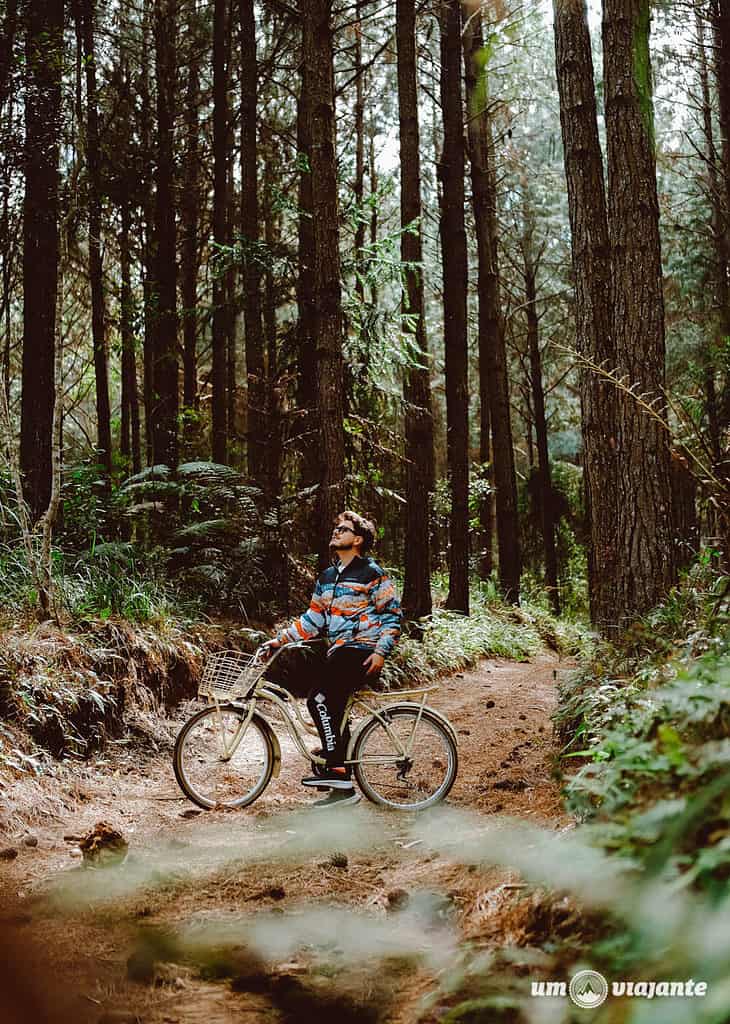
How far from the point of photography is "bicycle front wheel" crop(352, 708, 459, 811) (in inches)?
238

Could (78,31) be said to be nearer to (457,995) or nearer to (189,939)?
(189,939)

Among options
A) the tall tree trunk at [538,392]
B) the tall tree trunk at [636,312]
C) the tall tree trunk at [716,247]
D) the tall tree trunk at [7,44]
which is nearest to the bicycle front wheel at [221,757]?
the tall tree trunk at [636,312]

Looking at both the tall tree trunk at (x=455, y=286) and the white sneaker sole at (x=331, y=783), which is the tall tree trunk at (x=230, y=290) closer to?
the tall tree trunk at (x=455, y=286)

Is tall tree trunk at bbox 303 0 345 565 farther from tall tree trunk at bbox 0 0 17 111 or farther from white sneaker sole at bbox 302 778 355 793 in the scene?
white sneaker sole at bbox 302 778 355 793

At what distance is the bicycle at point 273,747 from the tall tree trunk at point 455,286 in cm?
929

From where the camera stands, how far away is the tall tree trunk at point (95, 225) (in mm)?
10961

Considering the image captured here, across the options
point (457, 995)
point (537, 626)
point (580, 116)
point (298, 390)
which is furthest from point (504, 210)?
point (457, 995)

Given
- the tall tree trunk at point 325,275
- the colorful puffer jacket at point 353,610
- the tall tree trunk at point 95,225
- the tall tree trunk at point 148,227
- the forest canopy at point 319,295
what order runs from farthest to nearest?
the tall tree trunk at point 148,227 < the tall tree trunk at point 95,225 < the tall tree trunk at point 325,275 < the forest canopy at point 319,295 < the colorful puffer jacket at point 353,610

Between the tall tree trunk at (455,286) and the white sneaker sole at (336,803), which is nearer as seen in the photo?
the white sneaker sole at (336,803)

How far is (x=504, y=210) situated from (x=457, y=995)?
860 inches

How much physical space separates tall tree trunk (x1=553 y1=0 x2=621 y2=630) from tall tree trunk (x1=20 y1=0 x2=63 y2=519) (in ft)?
18.5

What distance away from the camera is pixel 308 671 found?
10.1 m

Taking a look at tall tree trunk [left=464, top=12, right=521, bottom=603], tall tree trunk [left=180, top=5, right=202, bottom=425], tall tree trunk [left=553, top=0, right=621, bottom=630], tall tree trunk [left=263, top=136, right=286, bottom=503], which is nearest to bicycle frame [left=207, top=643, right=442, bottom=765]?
tall tree trunk [left=553, top=0, right=621, bottom=630]

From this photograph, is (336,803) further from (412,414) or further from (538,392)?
(538,392)
